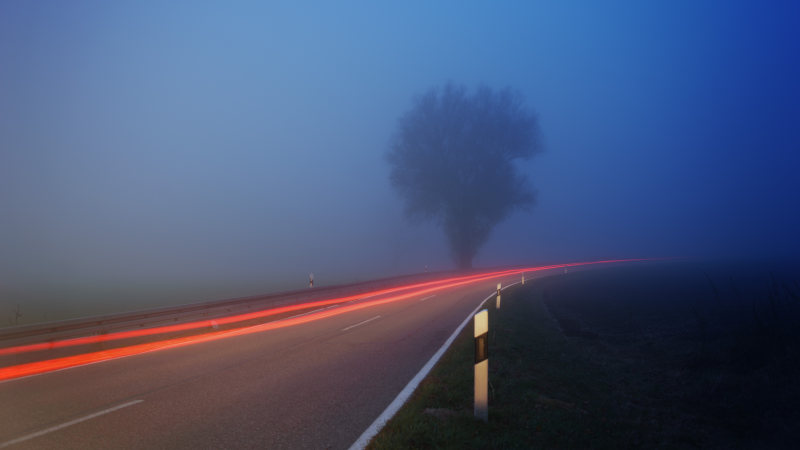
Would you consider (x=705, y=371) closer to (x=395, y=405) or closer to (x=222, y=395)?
(x=395, y=405)

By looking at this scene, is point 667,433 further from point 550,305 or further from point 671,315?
point 550,305

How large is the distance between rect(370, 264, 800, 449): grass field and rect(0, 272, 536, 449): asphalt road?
842mm

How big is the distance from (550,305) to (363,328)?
9744 mm

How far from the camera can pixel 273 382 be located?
6.74 meters

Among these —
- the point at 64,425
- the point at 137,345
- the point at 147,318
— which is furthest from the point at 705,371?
the point at 147,318

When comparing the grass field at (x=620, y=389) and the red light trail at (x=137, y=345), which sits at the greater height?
the red light trail at (x=137, y=345)

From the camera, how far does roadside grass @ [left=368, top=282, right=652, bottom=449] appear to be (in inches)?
173

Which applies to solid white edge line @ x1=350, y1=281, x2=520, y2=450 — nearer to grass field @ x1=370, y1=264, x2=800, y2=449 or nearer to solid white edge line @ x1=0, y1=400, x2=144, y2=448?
grass field @ x1=370, y1=264, x2=800, y2=449

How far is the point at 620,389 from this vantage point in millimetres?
7078

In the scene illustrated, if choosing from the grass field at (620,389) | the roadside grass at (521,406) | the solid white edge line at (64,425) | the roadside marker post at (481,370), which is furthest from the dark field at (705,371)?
the solid white edge line at (64,425)

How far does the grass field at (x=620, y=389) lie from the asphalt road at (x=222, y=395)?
2.76 ft

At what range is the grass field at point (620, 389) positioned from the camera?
4.71m

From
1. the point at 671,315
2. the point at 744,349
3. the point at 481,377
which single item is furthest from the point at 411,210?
the point at 481,377

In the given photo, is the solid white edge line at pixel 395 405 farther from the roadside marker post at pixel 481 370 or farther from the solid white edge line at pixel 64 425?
the solid white edge line at pixel 64 425
